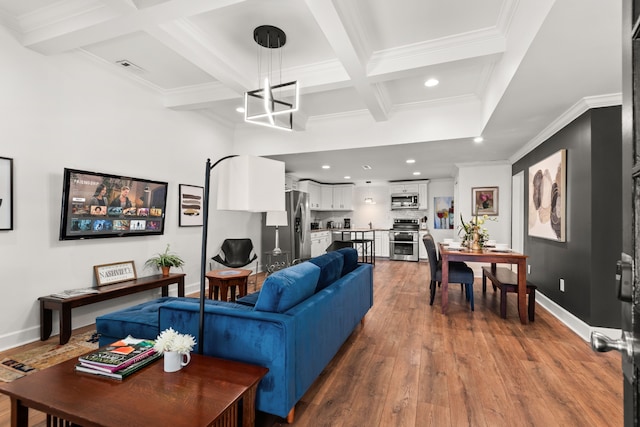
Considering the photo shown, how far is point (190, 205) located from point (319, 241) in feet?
14.3

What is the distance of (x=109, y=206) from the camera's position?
3516 mm

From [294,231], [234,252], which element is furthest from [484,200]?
[234,252]

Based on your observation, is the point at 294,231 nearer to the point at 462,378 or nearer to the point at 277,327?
the point at 462,378

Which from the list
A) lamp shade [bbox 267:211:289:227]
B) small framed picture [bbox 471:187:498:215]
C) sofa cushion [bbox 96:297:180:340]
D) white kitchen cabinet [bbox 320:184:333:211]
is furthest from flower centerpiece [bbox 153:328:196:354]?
white kitchen cabinet [bbox 320:184:333:211]

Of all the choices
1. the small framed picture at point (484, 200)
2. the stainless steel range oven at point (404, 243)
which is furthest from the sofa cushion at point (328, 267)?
the stainless steel range oven at point (404, 243)

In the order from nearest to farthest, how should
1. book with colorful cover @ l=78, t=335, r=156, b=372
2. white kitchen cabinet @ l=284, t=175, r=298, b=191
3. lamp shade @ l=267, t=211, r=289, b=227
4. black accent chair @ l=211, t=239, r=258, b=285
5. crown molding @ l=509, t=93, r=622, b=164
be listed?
book with colorful cover @ l=78, t=335, r=156, b=372, crown molding @ l=509, t=93, r=622, b=164, black accent chair @ l=211, t=239, r=258, b=285, lamp shade @ l=267, t=211, r=289, b=227, white kitchen cabinet @ l=284, t=175, r=298, b=191

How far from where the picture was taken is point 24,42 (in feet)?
9.24

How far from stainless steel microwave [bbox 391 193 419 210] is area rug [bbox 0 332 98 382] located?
7.46m

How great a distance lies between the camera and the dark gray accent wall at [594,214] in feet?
9.61

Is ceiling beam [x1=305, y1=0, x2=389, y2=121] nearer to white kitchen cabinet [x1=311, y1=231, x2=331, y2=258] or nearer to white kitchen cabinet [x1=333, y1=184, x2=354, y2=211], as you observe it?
white kitchen cabinet [x1=311, y1=231, x2=331, y2=258]

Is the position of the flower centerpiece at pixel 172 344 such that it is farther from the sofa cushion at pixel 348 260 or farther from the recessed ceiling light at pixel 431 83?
the recessed ceiling light at pixel 431 83

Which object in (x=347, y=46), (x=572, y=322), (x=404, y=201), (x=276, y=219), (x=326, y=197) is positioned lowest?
(x=572, y=322)

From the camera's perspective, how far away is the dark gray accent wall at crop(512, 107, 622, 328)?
2.93 meters

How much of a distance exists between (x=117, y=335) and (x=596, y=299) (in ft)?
13.6
